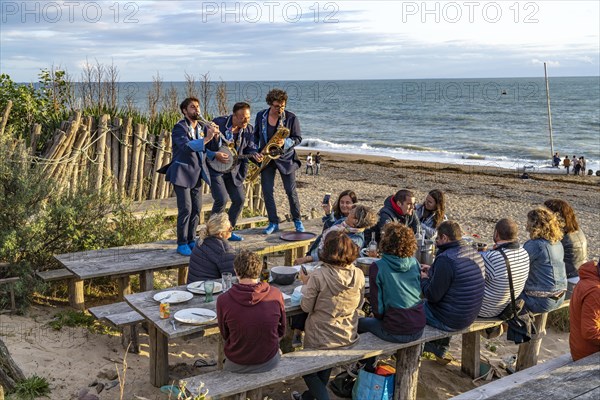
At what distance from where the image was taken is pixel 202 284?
4961 mm

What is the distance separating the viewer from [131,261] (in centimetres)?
616

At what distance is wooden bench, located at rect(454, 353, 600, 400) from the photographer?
11.1 ft

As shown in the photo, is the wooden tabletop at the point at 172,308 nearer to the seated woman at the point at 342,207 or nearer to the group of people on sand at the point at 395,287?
the group of people on sand at the point at 395,287

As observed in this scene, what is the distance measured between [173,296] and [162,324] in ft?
1.43

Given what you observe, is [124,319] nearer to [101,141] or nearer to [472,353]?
[472,353]

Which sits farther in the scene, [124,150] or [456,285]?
[124,150]

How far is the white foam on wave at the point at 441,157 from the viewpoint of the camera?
28.9 meters

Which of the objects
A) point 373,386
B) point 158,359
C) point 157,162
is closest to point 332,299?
point 373,386

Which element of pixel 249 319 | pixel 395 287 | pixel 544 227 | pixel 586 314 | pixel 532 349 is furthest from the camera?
pixel 532 349

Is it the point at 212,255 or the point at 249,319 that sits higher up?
the point at 212,255

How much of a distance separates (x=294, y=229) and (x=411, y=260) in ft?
10.2

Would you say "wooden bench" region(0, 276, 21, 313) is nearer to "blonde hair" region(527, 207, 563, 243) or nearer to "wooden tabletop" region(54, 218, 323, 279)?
"wooden tabletop" region(54, 218, 323, 279)

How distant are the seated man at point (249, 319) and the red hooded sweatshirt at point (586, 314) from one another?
2070 millimetres

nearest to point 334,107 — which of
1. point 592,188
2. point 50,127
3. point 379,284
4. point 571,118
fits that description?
point 571,118
